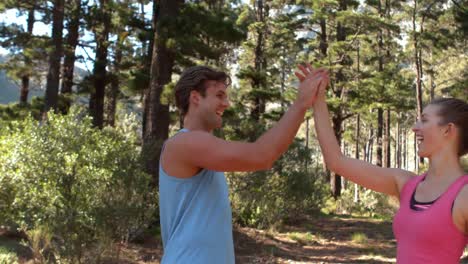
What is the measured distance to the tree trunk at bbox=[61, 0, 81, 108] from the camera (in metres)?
15.1

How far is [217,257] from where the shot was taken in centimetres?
202

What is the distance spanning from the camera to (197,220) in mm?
2014

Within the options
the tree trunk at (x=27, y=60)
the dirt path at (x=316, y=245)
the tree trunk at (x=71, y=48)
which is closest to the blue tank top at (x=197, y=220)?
the dirt path at (x=316, y=245)

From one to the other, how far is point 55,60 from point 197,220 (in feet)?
40.0

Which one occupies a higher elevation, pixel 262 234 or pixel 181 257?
pixel 181 257

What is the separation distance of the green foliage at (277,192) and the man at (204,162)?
340 inches

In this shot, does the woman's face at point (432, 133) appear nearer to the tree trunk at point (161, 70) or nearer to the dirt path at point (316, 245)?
the dirt path at point (316, 245)

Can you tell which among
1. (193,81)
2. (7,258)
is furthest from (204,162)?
(7,258)

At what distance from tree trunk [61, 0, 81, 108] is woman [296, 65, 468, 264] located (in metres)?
13.9

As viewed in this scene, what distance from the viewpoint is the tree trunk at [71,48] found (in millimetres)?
15082

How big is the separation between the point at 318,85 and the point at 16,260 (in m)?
6.12

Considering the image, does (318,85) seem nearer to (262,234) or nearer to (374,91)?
(262,234)

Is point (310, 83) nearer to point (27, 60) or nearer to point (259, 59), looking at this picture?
point (27, 60)

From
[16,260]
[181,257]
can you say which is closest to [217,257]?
[181,257]
